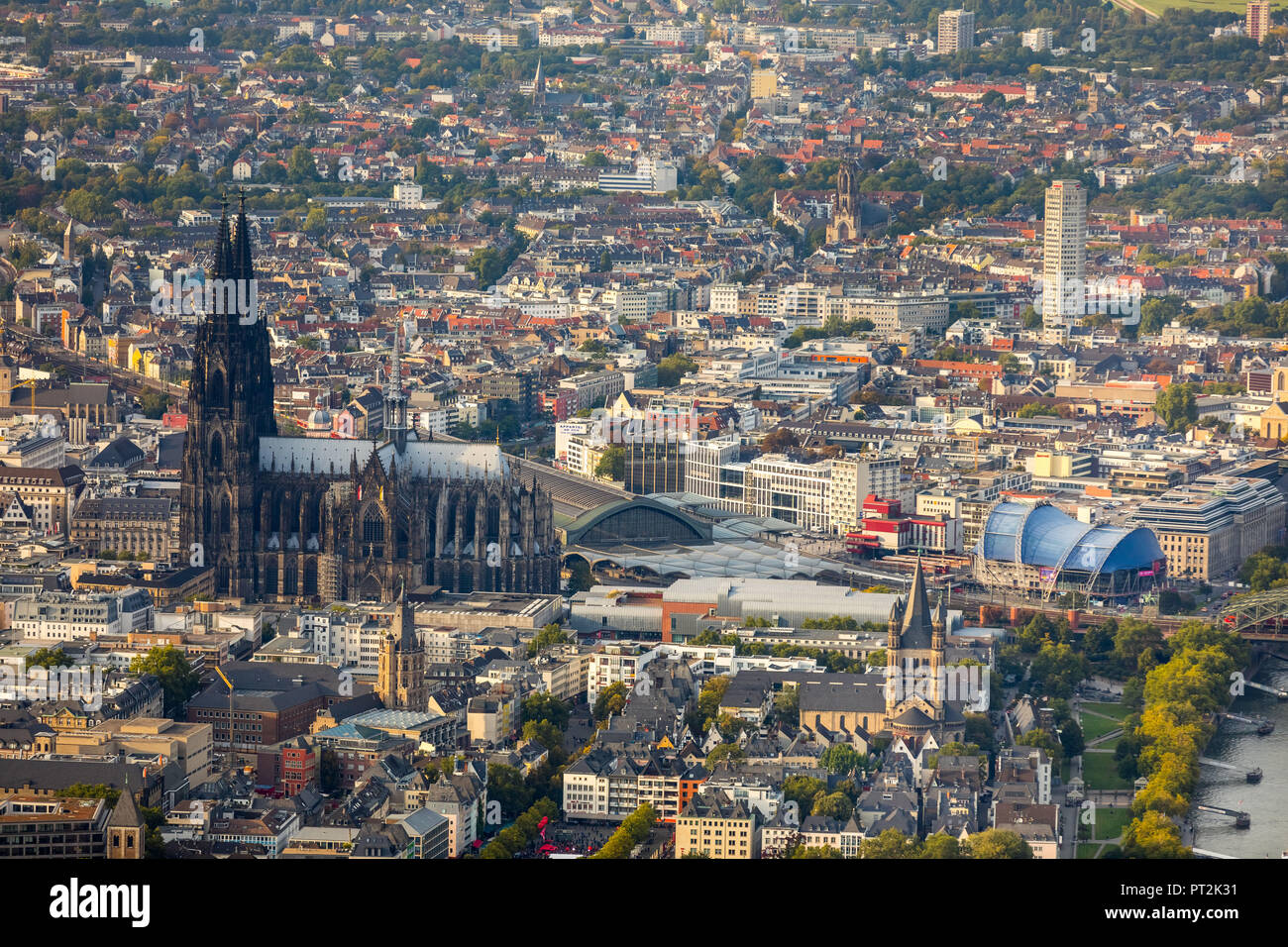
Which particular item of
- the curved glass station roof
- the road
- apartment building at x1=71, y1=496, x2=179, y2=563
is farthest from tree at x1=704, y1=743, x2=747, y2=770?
the road

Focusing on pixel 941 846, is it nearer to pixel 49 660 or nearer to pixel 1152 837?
pixel 1152 837

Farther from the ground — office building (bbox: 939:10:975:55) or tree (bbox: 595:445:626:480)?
office building (bbox: 939:10:975:55)

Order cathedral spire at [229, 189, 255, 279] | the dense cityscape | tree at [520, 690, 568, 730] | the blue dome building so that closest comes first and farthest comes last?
the dense cityscape < tree at [520, 690, 568, 730] < cathedral spire at [229, 189, 255, 279] < the blue dome building

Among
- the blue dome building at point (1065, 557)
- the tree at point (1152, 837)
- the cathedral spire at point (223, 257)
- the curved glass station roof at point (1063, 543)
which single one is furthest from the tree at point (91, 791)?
the curved glass station roof at point (1063, 543)

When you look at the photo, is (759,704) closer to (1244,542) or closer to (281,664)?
(281,664)

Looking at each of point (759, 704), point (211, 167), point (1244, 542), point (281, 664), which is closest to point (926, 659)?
point (759, 704)

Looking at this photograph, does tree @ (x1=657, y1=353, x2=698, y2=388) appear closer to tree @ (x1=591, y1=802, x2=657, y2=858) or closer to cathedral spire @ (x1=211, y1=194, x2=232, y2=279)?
cathedral spire @ (x1=211, y1=194, x2=232, y2=279)
